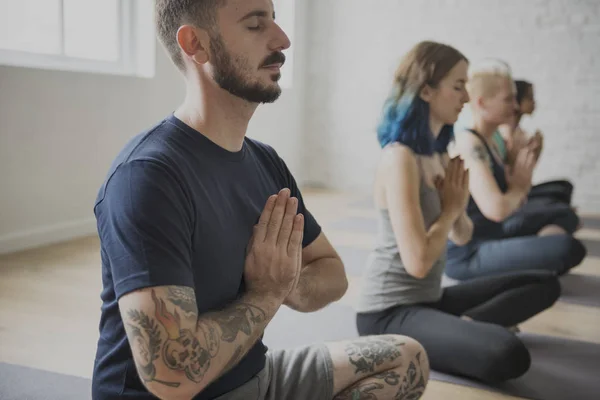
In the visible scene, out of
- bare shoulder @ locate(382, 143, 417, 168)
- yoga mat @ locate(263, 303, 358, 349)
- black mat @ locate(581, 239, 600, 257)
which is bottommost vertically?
black mat @ locate(581, 239, 600, 257)

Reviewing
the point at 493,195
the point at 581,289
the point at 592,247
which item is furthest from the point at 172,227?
the point at 592,247

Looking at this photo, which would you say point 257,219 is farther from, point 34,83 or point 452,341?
point 34,83

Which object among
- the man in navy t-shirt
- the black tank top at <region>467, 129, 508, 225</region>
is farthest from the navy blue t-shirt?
the black tank top at <region>467, 129, 508, 225</region>

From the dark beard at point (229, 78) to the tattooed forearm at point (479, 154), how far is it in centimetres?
182

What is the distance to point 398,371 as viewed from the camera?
1.45 metres

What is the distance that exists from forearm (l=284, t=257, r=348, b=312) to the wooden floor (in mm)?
726

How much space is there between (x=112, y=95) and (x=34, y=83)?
0.66 metres

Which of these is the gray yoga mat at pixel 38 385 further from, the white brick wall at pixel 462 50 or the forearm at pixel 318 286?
the white brick wall at pixel 462 50

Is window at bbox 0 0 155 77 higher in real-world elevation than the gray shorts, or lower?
higher

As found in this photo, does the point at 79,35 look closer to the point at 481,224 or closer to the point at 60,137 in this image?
the point at 60,137

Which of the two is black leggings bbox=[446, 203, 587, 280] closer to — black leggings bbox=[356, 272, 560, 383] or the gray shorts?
black leggings bbox=[356, 272, 560, 383]

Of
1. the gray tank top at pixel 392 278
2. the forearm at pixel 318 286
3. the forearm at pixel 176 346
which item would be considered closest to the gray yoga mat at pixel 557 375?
the gray tank top at pixel 392 278

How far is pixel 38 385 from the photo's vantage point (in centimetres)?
193

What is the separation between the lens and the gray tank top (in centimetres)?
204
